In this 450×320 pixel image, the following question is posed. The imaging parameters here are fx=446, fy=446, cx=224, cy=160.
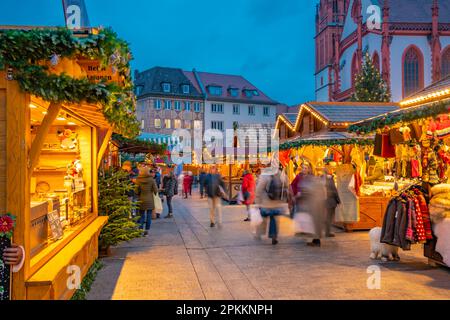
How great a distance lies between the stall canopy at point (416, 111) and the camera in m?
7.16

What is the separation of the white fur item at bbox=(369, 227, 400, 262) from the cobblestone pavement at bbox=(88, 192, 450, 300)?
0.69ft

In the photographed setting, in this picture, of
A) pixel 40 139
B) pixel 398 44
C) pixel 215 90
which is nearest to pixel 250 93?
pixel 215 90

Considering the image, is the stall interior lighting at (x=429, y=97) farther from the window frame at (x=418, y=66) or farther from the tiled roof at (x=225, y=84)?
the tiled roof at (x=225, y=84)

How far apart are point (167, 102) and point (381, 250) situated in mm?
57251

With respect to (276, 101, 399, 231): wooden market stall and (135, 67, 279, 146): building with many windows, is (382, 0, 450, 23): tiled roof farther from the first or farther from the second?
(276, 101, 399, 231): wooden market stall

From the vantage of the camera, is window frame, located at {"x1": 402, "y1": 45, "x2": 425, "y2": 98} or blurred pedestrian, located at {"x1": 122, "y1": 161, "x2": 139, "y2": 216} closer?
blurred pedestrian, located at {"x1": 122, "y1": 161, "x2": 139, "y2": 216}

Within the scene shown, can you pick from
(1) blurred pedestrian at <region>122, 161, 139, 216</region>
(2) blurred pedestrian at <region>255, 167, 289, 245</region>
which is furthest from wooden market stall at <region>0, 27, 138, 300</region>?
(2) blurred pedestrian at <region>255, 167, 289, 245</region>

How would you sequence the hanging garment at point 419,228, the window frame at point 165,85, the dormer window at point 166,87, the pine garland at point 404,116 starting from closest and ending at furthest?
the pine garland at point 404,116
the hanging garment at point 419,228
the window frame at point 165,85
the dormer window at point 166,87

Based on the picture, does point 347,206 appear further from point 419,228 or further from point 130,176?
point 130,176

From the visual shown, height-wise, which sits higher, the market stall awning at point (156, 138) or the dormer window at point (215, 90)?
the dormer window at point (215, 90)

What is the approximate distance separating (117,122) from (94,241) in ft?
11.7

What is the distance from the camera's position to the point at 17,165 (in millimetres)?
4547

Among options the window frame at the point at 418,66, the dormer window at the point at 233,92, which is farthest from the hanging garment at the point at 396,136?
the dormer window at the point at 233,92

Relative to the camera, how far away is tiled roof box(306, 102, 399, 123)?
18.5 m
